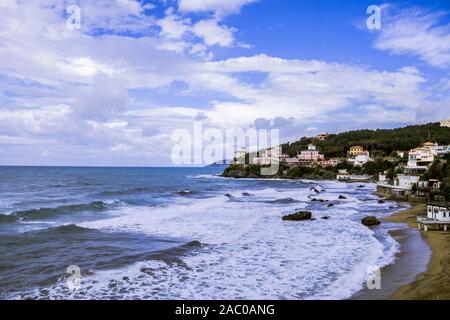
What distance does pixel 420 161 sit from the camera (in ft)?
220

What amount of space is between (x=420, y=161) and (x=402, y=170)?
5.28 metres

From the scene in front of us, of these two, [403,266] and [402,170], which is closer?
[403,266]

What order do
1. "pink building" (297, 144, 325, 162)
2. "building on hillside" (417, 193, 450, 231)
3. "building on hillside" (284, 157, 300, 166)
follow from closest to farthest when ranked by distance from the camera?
"building on hillside" (417, 193, 450, 231) → "building on hillside" (284, 157, 300, 166) → "pink building" (297, 144, 325, 162)

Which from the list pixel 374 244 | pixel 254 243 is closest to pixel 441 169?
pixel 374 244

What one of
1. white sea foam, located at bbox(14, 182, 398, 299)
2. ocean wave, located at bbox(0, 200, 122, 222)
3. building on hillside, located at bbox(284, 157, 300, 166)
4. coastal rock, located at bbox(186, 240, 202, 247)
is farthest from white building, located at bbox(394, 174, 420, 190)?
building on hillside, located at bbox(284, 157, 300, 166)

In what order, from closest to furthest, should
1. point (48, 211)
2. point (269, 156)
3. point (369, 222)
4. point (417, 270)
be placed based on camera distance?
point (417, 270), point (369, 222), point (48, 211), point (269, 156)

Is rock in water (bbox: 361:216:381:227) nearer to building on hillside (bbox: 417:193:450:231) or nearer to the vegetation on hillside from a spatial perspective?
building on hillside (bbox: 417:193:450:231)

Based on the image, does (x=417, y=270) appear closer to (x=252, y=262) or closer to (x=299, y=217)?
(x=252, y=262)

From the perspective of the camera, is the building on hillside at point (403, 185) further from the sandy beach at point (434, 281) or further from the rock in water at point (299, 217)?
the sandy beach at point (434, 281)

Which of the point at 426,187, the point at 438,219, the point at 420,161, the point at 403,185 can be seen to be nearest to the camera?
the point at 438,219

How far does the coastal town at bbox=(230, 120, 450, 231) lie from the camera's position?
2864 cm

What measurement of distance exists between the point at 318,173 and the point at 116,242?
9936cm

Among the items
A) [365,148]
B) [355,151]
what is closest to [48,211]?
[355,151]
